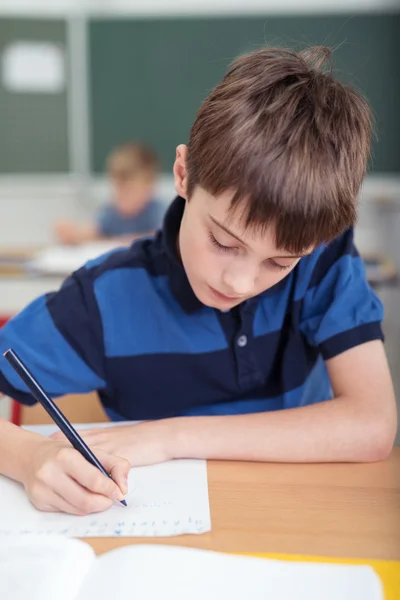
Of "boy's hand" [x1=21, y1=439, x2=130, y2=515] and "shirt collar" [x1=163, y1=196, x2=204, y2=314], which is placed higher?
"shirt collar" [x1=163, y1=196, x2=204, y2=314]

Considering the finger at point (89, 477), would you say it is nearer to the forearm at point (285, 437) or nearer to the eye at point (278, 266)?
the forearm at point (285, 437)

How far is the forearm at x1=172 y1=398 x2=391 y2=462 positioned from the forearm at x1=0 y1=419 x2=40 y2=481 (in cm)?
16

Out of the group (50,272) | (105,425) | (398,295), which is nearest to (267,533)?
(105,425)

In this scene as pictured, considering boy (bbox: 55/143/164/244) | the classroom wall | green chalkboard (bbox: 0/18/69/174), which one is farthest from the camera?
green chalkboard (bbox: 0/18/69/174)

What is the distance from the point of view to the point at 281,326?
3.39ft

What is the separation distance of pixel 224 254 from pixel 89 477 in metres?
0.28

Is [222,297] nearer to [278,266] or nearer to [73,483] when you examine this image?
[278,266]

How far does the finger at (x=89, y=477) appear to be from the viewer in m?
0.70

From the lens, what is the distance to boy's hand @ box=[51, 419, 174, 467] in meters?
0.81

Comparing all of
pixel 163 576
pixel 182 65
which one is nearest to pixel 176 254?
pixel 163 576

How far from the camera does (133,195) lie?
3891 mm

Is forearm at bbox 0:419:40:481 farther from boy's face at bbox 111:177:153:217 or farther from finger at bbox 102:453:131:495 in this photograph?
boy's face at bbox 111:177:153:217

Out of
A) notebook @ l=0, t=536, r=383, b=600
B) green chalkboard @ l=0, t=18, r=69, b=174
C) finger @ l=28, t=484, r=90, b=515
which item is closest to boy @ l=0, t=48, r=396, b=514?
finger @ l=28, t=484, r=90, b=515

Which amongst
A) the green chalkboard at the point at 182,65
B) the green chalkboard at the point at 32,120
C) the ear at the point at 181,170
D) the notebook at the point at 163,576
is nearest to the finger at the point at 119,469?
the notebook at the point at 163,576
